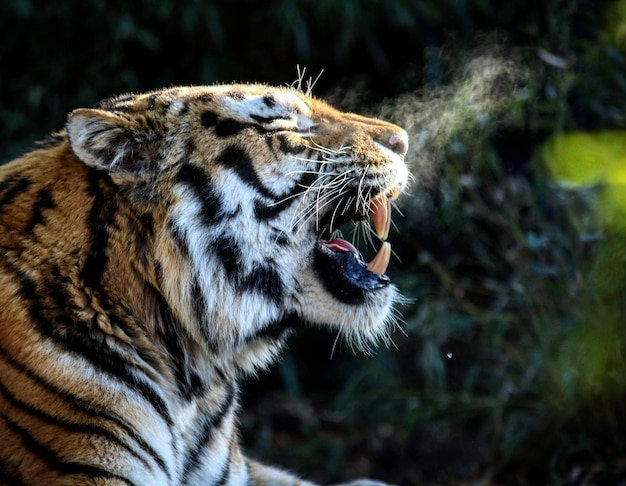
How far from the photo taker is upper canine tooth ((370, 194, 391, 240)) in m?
2.31

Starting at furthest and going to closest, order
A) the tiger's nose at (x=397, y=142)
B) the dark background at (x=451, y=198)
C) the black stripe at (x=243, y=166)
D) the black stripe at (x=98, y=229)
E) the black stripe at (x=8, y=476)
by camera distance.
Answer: the dark background at (x=451, y=198)
the tiger's nose at (x=397, y=142)
the black stripe at (x=243, y=166)
the black stripe at (x=98, y=229)
the black stripe at (x=8, y=476)

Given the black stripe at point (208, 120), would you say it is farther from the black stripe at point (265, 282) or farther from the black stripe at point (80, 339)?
the black stripe at point (80, 339)

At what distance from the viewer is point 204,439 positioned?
2289mm

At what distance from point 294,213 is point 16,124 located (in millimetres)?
2428

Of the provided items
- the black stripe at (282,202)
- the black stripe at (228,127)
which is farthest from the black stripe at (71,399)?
the black stripe at (228,127)

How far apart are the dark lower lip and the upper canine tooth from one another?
3.9 inches

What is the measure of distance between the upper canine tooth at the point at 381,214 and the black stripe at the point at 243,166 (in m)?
0.27

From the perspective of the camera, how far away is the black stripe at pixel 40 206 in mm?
2100

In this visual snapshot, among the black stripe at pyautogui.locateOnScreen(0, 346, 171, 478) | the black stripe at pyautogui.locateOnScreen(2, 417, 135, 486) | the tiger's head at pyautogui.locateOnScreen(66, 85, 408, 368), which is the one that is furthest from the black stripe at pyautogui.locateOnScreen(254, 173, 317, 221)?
the black stripe at pyautogui.locateOnScreen(2, 417, 135, 486)

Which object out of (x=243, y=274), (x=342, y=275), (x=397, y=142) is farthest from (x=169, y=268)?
(x=397, y=142)

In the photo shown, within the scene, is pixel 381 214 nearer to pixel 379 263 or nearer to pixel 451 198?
pixel 379 263

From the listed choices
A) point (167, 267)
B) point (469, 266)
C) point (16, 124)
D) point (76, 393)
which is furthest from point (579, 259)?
point (16, 124)

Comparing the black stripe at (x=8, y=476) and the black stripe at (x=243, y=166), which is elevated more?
the black stripe at (x=243, y=166)

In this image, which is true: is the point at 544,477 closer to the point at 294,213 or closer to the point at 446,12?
the point at 294,213
